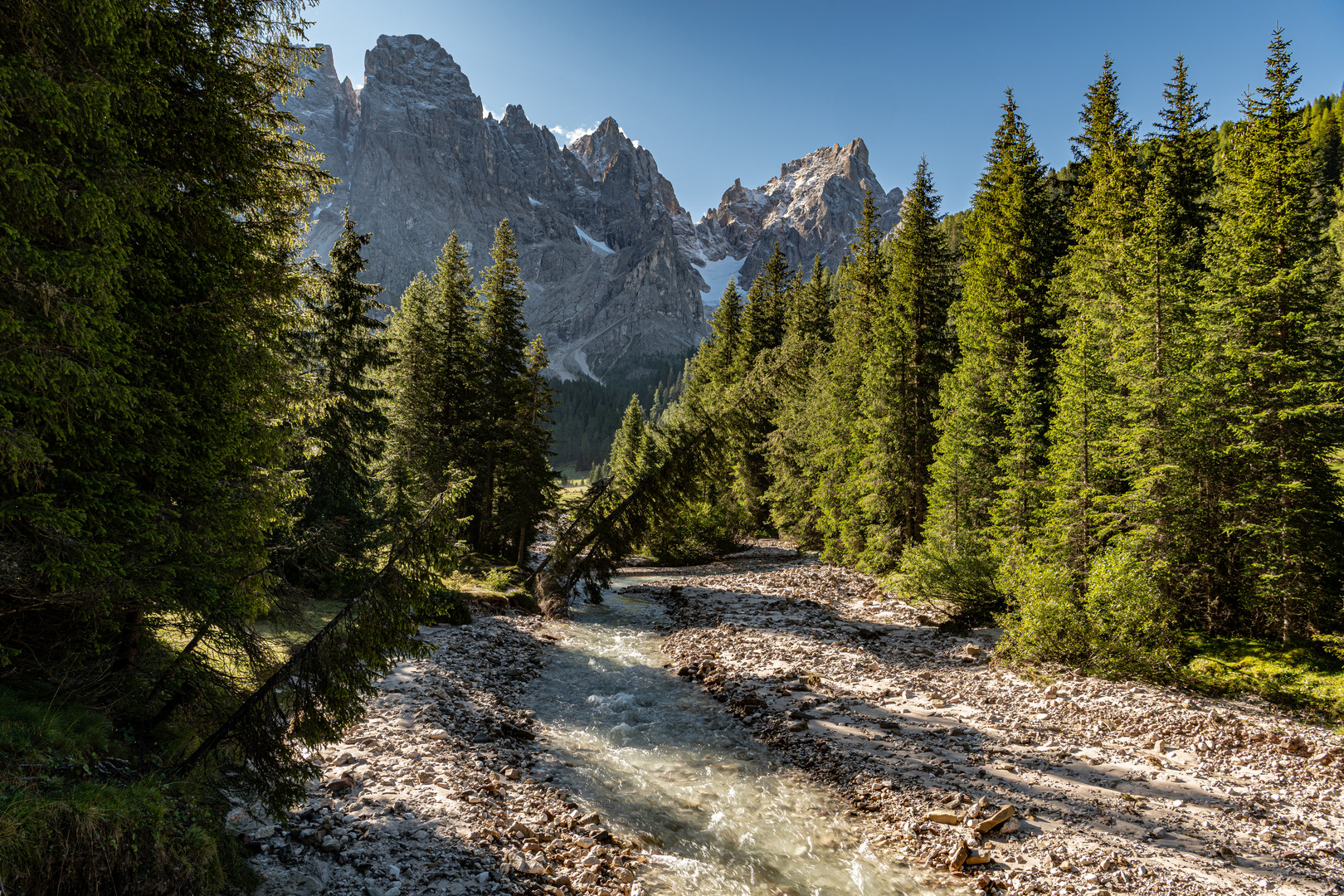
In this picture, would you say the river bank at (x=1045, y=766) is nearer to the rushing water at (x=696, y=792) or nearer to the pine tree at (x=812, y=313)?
the rushing water at (x=696, y=792)

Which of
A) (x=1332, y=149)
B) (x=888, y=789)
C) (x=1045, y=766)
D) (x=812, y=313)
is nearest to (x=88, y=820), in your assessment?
(x=888, y=789)

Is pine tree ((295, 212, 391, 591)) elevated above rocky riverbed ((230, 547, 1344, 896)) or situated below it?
above

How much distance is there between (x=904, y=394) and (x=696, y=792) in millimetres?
20970

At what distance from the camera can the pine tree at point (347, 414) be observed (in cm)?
1806

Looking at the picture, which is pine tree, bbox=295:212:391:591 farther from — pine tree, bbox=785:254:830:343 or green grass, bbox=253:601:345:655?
pine tree, bbox=785:254:830:343

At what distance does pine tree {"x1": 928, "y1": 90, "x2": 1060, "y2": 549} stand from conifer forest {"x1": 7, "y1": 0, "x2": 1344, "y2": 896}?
16 cm

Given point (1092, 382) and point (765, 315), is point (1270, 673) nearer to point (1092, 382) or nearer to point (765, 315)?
point (1092, 382)

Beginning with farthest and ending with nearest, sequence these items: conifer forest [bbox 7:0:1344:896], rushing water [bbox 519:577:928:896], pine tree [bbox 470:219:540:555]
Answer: pine tree [bbox 470:219:540:555] < rushing water [bbox 519:577:928:896] < conifer forest [bbox 7:0:1344:896]

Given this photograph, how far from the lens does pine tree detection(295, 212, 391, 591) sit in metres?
18.1

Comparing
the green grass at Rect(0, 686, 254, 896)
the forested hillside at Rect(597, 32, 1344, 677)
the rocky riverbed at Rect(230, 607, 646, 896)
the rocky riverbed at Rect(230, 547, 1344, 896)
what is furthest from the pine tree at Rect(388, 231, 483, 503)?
the green grass at Rect(0, 686, 254, 896)

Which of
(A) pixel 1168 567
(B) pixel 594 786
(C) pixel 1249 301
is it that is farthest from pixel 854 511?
(B) pixel 594 786

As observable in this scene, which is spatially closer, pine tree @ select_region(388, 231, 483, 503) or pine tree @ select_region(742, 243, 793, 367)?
pine tree @ select_region(388, 231, 483, 503)

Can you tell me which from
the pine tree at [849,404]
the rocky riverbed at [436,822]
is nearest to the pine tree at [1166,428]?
the pine tree at [849,404]

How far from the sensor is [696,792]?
10.1 metres
